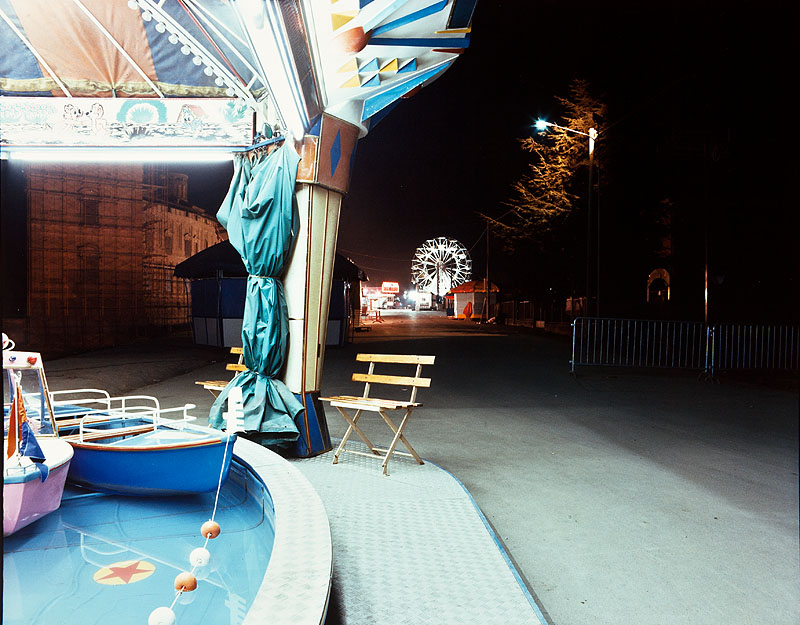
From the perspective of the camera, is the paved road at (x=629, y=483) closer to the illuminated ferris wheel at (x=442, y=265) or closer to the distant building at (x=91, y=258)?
the distant building at (x=91, y=258)

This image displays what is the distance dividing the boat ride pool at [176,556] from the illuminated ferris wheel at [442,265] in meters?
59.9

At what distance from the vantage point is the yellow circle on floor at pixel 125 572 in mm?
2809

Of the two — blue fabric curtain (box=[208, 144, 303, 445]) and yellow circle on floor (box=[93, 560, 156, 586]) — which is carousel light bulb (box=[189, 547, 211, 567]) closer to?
yellow circle on floor (box=[93, 560, 156, 586])

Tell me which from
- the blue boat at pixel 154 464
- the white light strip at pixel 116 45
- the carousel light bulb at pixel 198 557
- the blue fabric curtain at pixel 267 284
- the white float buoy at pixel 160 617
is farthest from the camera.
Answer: the blue fabric curtain at pixel 267 284

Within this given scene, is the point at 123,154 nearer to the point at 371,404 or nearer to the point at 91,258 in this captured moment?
the point at 371,404

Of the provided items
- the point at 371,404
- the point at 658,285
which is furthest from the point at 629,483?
the point at 658,285

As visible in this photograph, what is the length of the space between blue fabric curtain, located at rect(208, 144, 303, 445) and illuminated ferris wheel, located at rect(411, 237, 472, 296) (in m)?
58.4

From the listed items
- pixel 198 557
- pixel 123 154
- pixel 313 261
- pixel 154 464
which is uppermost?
pixel 123 154

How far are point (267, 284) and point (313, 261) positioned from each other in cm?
48

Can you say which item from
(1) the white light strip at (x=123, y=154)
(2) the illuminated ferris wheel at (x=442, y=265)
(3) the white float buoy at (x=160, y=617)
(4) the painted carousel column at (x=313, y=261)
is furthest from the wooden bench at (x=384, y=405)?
(2) the illuminated ferris wheel at (x=442, y=265)

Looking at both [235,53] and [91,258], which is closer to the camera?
[235,53]

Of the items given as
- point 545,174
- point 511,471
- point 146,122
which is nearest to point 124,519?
point 511,471

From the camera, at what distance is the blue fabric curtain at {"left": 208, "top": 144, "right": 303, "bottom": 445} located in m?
5.03

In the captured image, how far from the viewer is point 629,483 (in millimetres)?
4938
